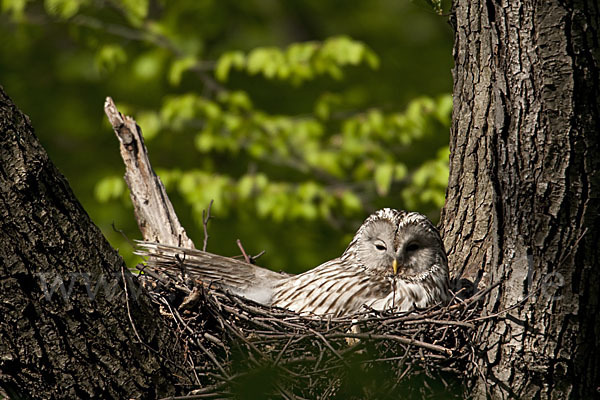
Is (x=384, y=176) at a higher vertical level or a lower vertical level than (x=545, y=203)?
lower

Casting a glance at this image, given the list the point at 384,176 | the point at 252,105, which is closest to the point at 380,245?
the point at 384,176

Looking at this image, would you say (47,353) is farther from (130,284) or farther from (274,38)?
(274,38)

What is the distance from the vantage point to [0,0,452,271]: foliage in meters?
8.46

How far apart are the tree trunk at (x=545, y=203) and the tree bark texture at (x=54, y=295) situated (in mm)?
1484

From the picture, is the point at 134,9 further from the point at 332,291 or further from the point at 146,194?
the point at 332,291

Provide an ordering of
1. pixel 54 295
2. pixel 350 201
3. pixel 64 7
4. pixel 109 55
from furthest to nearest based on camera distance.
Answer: pixel 109 55, pixel 64 7, pixel 350 201, pixel 54 295

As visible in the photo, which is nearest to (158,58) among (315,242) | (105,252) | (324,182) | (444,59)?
(324,182)

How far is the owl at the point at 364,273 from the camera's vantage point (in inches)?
164

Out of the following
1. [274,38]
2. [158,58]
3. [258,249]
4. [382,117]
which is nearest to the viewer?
[382,117]

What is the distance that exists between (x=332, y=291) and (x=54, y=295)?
2.00m

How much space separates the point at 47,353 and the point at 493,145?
190 centimetres

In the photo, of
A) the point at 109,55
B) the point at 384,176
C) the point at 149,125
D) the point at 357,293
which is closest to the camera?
the point at 357,293

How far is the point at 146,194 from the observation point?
4.76m

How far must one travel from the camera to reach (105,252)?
9.13ft
